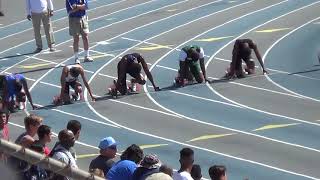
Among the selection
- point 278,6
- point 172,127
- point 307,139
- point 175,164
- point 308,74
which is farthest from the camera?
point 278,6

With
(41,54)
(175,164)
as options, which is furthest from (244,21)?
(175,164)

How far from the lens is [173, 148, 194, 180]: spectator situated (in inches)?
388

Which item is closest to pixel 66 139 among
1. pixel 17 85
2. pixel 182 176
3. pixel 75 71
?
pixel 182 176

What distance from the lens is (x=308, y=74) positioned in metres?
21.9

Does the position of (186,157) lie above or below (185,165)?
above

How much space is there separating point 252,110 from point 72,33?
5.54 metres

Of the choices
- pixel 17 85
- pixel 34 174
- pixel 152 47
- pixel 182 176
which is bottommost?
pixel 152 47

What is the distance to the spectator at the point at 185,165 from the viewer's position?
388 inches

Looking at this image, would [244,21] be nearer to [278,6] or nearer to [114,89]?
[278,6]

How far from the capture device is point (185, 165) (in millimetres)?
10016

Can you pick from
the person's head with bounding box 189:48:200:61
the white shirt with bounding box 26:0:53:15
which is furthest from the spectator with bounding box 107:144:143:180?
the white shirt with bounding box 26:0:53:15

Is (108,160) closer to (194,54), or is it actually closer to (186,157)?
(186,157)

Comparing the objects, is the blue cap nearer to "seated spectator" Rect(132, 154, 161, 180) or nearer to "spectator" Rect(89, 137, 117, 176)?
"spectator" Rect(89, 137, 117, 176)

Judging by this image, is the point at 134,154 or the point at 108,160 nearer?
the point at 134,154
